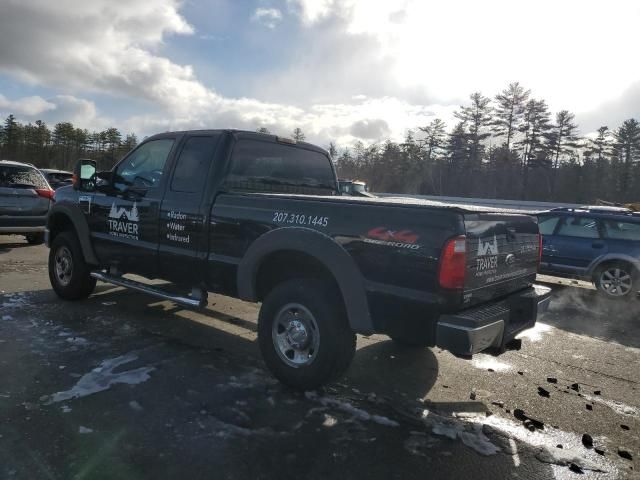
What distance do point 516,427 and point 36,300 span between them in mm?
5650

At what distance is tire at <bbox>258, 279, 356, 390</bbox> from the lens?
3.55 m

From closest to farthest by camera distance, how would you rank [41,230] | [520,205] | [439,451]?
[439,451], [41,230], [520,205]

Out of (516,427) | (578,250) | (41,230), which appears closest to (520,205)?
(578,250)

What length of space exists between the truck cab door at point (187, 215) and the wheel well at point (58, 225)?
2.07 meters

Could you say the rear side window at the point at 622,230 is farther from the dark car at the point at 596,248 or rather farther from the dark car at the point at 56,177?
the dark car at the point at 56,177

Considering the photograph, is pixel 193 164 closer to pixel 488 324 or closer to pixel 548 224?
pixel 488 324

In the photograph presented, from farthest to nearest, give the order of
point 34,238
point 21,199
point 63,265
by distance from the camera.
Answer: point 34,238
point 21,199
point 63,265

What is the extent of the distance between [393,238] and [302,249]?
29.5 inches

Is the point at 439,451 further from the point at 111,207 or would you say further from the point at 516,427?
the point at 111,207

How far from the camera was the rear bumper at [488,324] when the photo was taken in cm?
302

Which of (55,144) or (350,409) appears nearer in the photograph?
(350,409)

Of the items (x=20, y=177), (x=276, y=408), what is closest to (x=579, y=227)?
(x=276, y=408)

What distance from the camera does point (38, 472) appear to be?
2568 mm

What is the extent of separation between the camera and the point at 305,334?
148 inches
